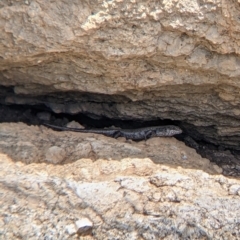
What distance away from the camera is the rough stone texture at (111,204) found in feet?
8.87

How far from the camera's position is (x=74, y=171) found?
300cm

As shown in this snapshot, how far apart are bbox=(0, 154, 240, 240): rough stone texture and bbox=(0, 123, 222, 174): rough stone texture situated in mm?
176

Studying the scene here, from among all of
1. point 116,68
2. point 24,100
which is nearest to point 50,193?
point 116,68

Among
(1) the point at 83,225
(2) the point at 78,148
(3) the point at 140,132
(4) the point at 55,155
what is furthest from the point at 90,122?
(1) the point at 83,225

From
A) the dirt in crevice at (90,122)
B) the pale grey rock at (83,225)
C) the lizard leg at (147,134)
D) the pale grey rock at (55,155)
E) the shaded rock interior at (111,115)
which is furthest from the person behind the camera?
Result: the dirt in crevice at (90,122)

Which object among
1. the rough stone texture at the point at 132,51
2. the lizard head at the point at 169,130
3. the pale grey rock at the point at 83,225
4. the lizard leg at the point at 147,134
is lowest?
the pale grey rock at the point at 83,225

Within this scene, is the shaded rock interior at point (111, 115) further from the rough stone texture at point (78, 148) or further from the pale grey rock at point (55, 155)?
the pale grey rock at point (55, 155)

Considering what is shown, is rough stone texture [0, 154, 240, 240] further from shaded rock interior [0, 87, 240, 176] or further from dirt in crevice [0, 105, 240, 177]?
dirt in crevice [0, 105, 240, 177]

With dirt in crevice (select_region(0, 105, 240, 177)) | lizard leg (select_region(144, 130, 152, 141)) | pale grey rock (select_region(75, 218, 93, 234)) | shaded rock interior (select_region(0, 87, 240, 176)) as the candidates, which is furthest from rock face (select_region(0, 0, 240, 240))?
dirt in crevice (select_region(0, 105, 240, 177))

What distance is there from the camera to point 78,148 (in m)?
3.33

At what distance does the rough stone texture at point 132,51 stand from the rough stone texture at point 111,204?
2.38 feet

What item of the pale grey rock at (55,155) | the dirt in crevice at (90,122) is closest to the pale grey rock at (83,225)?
the pale grey rock at (55,155)

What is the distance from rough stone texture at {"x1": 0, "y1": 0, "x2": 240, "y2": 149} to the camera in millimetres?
2953

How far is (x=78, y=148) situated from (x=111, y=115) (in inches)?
31.0
